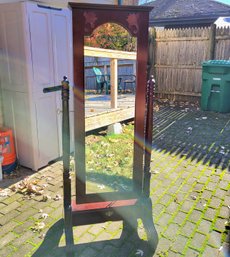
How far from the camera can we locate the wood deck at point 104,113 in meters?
5.38

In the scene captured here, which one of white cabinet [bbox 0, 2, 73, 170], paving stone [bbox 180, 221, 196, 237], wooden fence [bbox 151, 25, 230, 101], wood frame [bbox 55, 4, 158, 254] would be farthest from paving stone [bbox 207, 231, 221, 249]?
wooden fence [bbox 151, 25, 230, 101]

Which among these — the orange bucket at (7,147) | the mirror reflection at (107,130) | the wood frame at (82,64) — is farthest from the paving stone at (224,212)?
the orange bucket at (7,147)

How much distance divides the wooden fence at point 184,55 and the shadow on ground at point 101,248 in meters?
7.59

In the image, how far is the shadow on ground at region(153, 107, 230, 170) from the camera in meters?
4.89

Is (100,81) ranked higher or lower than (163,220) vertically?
higher

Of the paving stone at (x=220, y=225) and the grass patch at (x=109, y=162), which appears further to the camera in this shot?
the grass patch at (x=109, y=162)

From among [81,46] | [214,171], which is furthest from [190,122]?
[81,46]

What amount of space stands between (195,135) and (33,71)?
3.90m

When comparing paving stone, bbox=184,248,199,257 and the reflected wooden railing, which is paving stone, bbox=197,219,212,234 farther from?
the reflected wooden railing

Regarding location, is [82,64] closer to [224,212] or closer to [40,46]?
[40,46]

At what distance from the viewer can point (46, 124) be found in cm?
418

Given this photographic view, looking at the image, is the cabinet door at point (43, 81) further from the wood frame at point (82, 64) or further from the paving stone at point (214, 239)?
the paving stone at point (214, 239)

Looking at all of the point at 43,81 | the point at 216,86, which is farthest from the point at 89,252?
the point at 216,86

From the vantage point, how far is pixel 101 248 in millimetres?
2596
